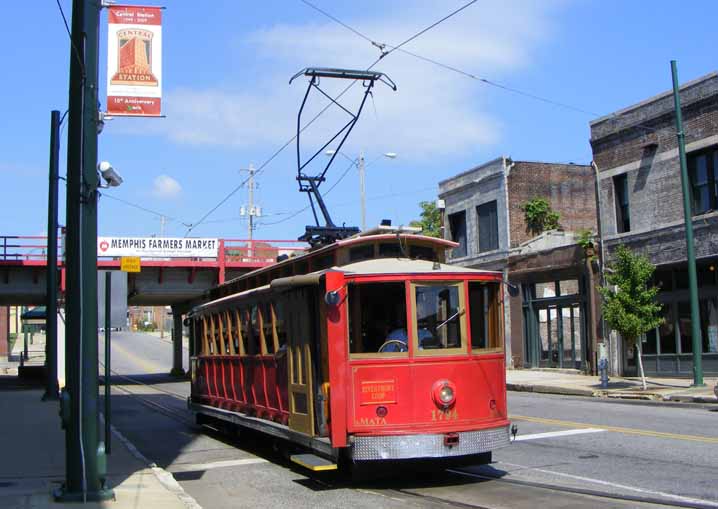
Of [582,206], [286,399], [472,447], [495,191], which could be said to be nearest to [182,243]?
[495,191]

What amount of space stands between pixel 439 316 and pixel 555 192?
99.4ft

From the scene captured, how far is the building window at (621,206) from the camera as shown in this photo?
2955cm

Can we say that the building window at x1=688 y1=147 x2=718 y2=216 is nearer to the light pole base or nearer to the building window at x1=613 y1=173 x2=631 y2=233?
the building window at x1=613 y1=173 x2=631 y2=233

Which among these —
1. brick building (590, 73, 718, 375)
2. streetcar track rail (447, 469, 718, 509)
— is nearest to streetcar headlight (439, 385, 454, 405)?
streetcar track rail (447, 469, 718, 509)

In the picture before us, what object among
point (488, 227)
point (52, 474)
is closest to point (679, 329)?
point (488, 227)

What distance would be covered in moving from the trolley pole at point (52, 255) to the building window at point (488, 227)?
1853 cm

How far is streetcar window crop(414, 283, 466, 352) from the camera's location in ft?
32.3

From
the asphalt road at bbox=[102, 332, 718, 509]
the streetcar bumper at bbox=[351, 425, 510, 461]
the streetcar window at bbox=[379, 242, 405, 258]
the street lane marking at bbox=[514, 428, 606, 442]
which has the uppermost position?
the streetcar window at bbox=[379, 242, 405, 258]

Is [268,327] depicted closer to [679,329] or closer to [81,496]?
[81,496]

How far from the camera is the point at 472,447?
376 inches

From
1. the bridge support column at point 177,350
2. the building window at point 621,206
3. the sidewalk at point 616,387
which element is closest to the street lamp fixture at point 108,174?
the sidewalk at point 616,387

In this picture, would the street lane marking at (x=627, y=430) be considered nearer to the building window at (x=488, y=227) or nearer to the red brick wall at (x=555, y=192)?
the red brick wall at (x=555, y=192)

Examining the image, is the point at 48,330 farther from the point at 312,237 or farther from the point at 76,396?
the point at 76,396

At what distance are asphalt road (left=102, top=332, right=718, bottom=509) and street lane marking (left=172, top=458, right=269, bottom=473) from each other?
0.05ft
